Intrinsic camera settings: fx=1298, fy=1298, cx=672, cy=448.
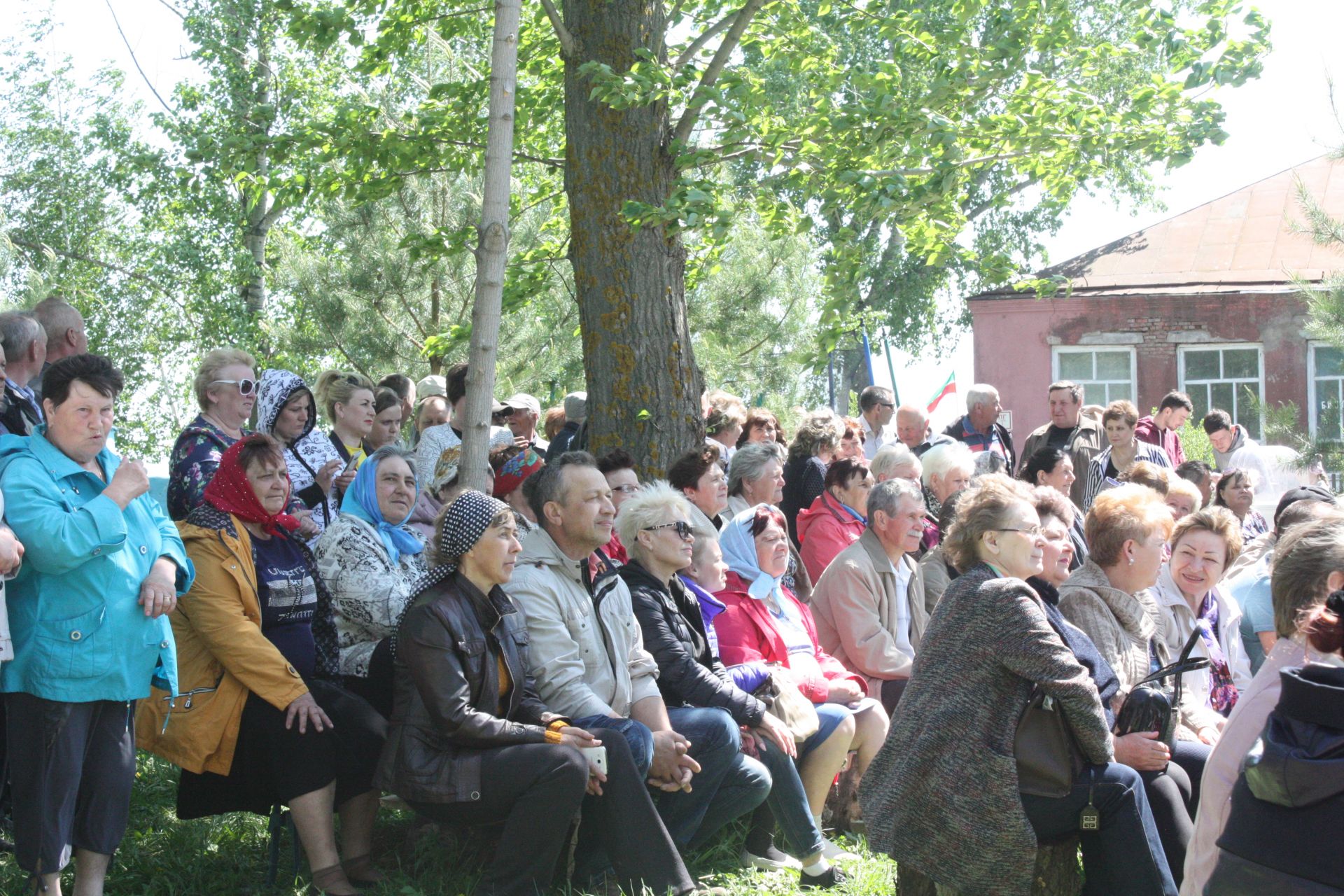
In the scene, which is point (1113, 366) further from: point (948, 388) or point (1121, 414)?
point (1121, 414)

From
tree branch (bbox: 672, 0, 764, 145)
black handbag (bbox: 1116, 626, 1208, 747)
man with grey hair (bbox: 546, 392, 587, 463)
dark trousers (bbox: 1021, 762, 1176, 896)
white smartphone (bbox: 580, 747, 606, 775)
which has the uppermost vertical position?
tree branch (bbox: 672, 0, 764, 145)

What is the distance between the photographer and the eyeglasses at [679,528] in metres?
5.21

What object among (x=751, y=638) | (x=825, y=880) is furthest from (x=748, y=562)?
(x=825, y=880)

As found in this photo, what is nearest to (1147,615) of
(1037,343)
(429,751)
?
(429,751)

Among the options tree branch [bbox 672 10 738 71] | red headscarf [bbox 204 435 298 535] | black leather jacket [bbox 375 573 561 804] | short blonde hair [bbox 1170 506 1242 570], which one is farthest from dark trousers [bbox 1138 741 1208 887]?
tree branch [bbox 672 10 738 71]

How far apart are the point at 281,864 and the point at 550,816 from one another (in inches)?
51.9

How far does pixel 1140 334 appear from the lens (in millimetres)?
21906

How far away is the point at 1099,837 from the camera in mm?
4207

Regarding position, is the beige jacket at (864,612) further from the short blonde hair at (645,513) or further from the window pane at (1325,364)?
the window pane at (1325,364)

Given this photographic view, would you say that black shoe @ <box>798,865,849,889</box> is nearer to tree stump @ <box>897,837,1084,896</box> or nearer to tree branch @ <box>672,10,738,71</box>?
tree stump @ <box>897,837,1084,896</box>

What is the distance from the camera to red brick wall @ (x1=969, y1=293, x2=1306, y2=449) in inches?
830

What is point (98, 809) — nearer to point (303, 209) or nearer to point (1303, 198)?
point (1303, 198)

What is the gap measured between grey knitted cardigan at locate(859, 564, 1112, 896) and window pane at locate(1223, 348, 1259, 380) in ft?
63.1

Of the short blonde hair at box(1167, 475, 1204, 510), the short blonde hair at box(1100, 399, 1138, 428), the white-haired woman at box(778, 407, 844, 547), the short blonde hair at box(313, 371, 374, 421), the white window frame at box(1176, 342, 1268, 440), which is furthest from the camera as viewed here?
the white window frame at box(1176, 342, 1268, 440)
